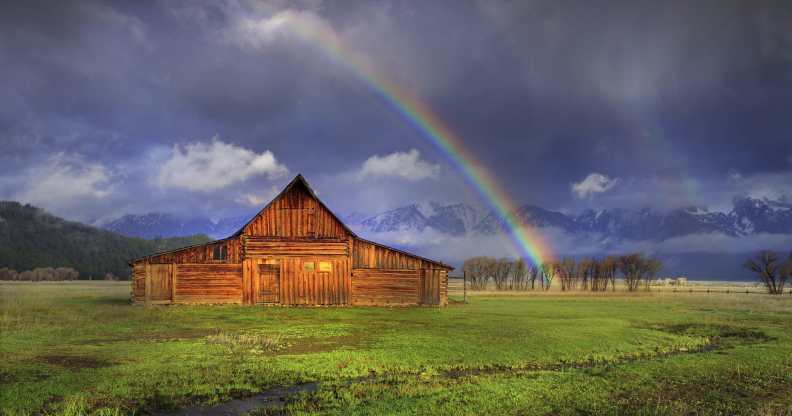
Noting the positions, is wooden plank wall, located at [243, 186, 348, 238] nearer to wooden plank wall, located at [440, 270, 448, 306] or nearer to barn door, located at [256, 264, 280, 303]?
barn door, located at [256, 264, 280, 303]

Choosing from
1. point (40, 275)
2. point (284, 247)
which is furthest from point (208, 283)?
point (40, 275)

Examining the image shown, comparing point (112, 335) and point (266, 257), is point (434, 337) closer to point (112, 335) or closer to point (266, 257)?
point (112, 335)

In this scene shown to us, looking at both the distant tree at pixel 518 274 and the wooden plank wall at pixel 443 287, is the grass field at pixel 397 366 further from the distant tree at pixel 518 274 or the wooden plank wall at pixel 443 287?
the distant tree at pixel 518 274

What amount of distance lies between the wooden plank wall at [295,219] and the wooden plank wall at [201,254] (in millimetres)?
1634

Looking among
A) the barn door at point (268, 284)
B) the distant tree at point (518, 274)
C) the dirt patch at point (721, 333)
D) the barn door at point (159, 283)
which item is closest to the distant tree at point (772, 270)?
the distant tree at point (518, 274)

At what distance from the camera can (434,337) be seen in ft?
85.4

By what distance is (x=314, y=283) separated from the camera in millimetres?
47438

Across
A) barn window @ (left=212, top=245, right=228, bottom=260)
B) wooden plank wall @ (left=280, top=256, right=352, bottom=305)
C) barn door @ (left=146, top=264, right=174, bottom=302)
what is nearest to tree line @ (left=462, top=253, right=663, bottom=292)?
wooden plank wall @ (left=280, top=256, right=352, bottom=305)

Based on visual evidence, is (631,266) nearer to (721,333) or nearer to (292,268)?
(292,268)

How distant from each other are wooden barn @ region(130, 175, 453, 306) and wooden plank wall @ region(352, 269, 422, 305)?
0.09 m

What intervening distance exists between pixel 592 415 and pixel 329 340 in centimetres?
1479

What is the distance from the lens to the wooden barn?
1837 inches

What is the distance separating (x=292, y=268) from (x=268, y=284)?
94.8 inches

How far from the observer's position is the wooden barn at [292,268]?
4666 centimetres
